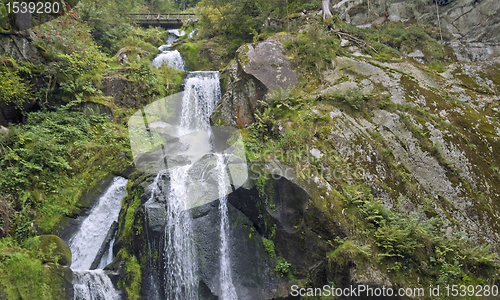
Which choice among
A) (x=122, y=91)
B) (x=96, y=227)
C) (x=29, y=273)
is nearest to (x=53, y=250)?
(x=29, y=273)

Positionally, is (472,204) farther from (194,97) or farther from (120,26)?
(120,26)

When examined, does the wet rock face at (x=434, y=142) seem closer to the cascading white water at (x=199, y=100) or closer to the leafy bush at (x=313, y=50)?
the leafy bush at (x=313, y=50)

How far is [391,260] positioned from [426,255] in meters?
0.81

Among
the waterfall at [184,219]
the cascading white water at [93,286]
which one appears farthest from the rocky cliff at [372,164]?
the cascading white water at [93,286]

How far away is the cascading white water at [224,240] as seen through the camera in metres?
7.37

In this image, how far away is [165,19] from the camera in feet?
79.2

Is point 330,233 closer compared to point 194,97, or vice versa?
point 330,233

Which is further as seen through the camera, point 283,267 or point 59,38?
point 59,38

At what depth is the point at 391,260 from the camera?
584 cm

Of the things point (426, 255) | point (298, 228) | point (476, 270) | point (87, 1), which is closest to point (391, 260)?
point (426, 255)

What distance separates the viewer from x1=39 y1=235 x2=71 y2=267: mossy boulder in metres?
6.72

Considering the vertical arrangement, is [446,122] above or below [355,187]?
above

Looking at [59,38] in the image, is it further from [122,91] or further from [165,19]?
[165,19]

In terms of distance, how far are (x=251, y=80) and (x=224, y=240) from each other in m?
6.59
